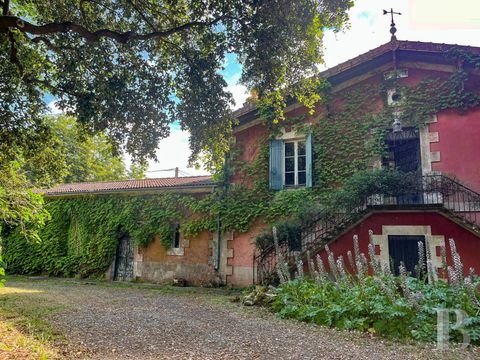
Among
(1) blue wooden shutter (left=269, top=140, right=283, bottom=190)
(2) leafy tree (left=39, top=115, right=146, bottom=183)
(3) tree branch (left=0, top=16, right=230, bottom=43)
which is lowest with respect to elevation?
(1) blue wooden shutter (left=269, top=140, right=283, bottom=190)

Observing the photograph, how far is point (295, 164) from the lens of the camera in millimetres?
11359

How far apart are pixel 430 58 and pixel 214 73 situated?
7038 millimetres

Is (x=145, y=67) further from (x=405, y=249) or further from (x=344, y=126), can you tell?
(x=405, y=249)

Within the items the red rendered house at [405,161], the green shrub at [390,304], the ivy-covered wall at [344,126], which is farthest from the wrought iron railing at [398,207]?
the green shrub at [390,304]

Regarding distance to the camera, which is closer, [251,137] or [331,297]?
[331,297]

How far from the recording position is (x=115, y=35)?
6234 mm

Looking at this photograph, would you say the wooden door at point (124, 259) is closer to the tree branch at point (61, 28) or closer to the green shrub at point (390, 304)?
the green shrub at point (390, 304)

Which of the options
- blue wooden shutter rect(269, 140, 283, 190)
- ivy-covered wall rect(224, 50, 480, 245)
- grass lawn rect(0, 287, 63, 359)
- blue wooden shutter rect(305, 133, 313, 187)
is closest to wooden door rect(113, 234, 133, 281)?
ivy-covered wall rect(224, 50, 480, 245)

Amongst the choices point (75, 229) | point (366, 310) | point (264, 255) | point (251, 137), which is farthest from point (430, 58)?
point (75, 229)

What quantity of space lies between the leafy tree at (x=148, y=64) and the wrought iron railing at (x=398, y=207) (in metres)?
3.51

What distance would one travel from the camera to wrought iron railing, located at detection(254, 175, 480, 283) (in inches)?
339

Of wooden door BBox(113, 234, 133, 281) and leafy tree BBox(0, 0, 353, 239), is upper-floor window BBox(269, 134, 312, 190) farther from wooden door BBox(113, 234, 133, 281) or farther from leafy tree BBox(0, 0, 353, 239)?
wooden door BBox(113, 234, 133, 281)

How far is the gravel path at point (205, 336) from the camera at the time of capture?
13.6 feet

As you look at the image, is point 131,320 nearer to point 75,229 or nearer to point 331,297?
point 331,297
